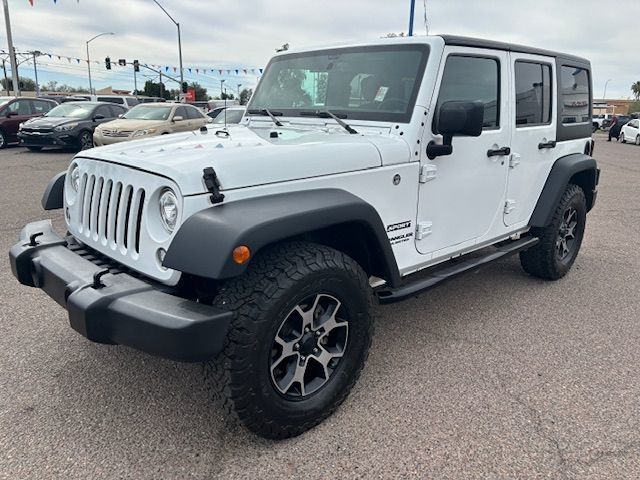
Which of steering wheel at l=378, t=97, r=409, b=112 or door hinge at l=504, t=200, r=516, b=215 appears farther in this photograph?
door hinge at l=504, t=200, r=516, b=215

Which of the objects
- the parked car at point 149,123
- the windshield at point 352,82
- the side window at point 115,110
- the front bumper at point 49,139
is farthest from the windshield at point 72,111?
the windshield at point 352,82

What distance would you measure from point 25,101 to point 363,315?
17471mm

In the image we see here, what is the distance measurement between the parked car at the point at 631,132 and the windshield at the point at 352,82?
2848 centimetres

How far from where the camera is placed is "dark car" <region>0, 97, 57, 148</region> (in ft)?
51.8

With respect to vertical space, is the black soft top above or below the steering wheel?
above

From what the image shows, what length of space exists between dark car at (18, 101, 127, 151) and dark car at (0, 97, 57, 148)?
124 cm

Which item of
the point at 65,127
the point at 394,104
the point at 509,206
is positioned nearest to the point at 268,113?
the point at 394,104

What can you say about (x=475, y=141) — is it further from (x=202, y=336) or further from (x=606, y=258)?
(x=606, y=258)

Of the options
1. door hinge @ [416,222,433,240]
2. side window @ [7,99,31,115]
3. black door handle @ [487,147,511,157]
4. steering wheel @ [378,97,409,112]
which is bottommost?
door hinge @ [416,222,433,240]

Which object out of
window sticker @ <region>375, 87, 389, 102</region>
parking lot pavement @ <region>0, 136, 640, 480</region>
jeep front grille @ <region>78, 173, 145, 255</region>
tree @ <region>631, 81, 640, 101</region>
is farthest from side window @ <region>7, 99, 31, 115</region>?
tree @ <region>631, 81, 640, 101</region>

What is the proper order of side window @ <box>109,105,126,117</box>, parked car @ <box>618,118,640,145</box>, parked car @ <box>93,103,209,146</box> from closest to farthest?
parked car @ <box>93,103,209,146</box> < side window @ <box>109,105,126,117</box> < parked car @ <box>618,118,640,145</box>

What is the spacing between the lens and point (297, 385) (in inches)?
101

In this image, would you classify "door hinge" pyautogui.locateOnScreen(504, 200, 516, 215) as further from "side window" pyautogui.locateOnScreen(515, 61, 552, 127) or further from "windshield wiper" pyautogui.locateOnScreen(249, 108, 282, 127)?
"windshield wiper" pyautogui.locateOnScreen(249, 108, 282, 127)

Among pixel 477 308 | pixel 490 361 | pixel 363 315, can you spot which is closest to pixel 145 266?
pixel 363 315
